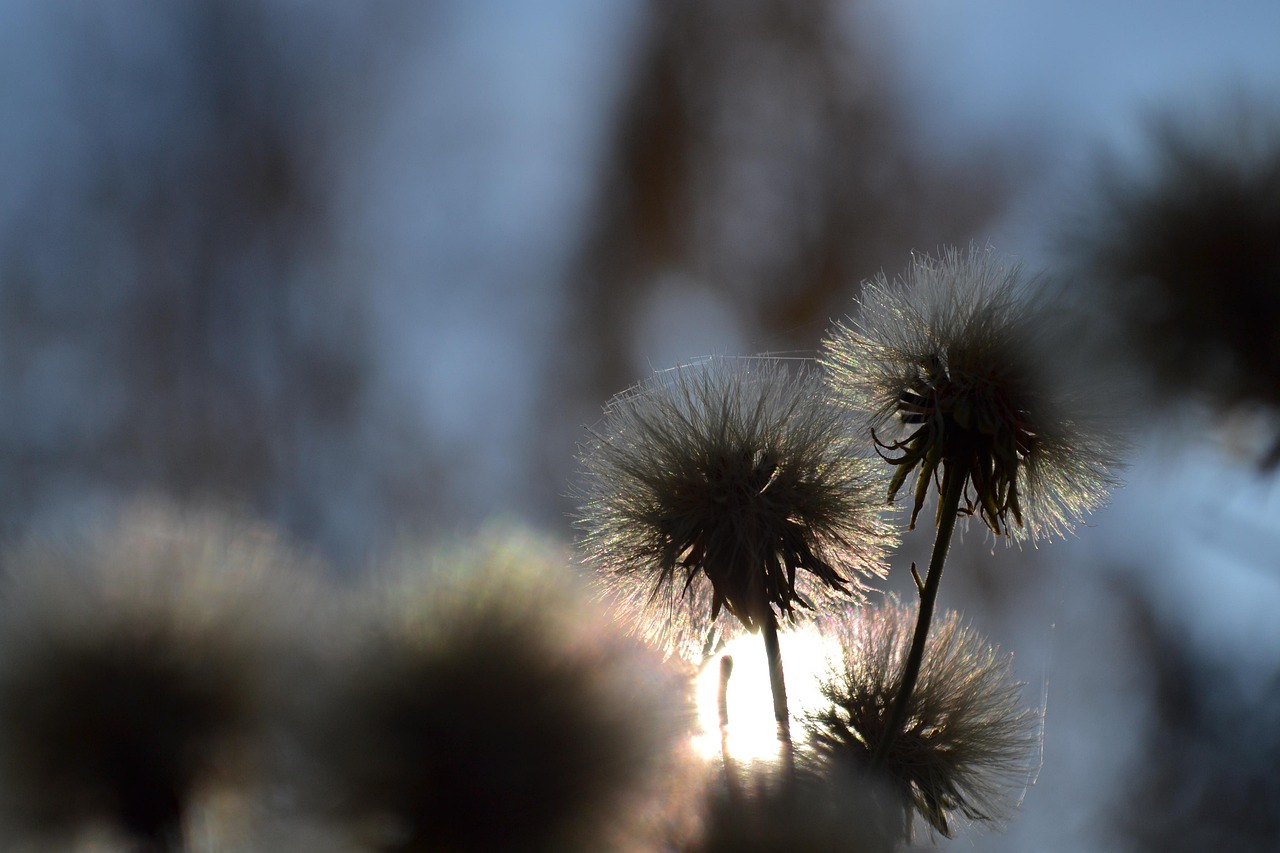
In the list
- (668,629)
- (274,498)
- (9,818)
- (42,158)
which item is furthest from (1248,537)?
(42,158)

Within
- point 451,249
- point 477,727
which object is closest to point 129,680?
point 477,727

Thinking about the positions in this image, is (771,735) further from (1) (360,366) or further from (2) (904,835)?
(1) (360,366)

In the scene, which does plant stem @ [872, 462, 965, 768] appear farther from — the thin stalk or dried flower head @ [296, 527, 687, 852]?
dried flower head @ [296, 527, 687, 852]

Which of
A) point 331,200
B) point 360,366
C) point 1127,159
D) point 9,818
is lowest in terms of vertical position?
point 9,818

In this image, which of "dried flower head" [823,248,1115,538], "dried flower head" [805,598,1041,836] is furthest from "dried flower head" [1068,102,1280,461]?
"dried flower head" [805,598,1041,836]

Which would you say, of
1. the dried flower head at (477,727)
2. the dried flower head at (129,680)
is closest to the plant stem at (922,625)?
the dried flower head at (477,727)

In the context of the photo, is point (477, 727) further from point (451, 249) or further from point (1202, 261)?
point (451, 249)

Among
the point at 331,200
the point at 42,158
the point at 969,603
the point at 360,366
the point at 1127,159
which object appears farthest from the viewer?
the point at 331,200
